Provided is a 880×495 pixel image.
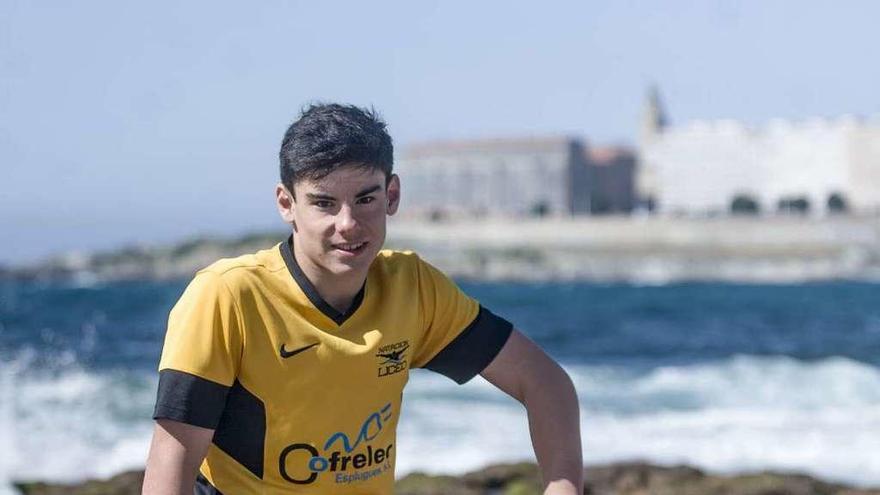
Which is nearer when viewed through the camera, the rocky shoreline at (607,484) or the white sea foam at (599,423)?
the rocky shoreline at (607,484)

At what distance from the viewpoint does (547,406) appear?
1.93m

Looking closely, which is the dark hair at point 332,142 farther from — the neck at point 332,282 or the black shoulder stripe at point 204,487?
the black shoulder stripe at point 204,487

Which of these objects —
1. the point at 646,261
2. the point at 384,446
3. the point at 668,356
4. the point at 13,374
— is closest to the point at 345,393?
the point at 384,446

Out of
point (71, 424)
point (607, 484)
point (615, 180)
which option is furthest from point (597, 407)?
point (615, 180)

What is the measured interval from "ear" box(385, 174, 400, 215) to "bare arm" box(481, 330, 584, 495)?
10.2 inches

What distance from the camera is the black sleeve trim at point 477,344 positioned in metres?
2.00

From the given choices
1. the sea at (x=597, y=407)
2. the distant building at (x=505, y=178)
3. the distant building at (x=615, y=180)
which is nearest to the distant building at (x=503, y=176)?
the distant building at (x=505, y=178)

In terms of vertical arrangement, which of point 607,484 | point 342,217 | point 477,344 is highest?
point 342,217

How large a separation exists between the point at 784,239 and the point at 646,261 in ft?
23.1

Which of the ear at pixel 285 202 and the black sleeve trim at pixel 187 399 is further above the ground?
the ear at pixel 285 202

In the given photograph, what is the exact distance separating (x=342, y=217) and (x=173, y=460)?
369 mm

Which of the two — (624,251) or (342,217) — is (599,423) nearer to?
(342,217)

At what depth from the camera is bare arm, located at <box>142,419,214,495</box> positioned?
1.71 meters

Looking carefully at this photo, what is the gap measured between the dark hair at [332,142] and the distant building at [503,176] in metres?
94.0
